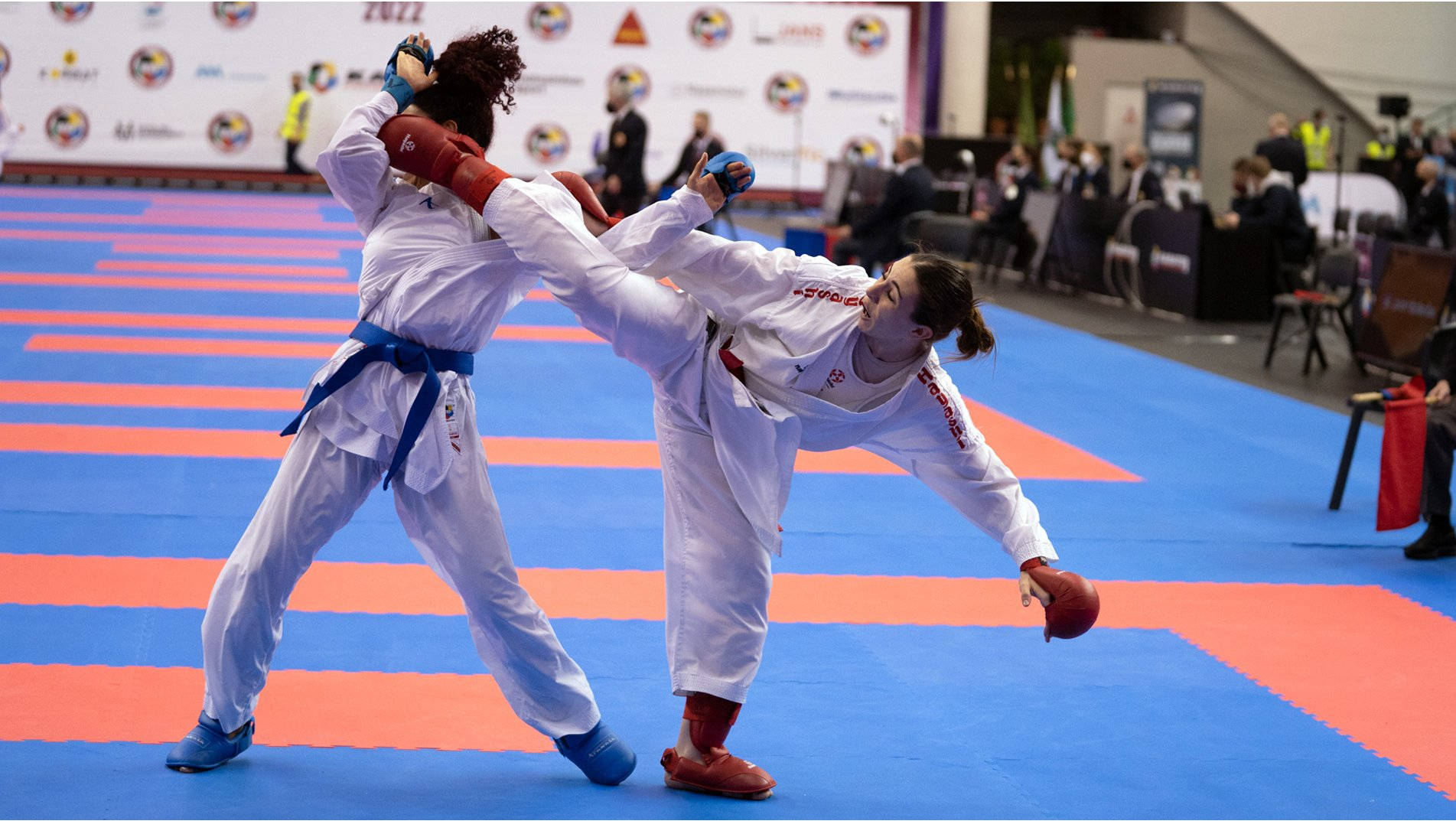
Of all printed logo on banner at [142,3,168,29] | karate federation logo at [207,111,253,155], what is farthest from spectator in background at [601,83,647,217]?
printed logo on banner at [142,3,168,29]

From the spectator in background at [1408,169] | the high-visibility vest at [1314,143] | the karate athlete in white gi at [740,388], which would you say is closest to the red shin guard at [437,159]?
the karate athlete in white gi at [740,388]

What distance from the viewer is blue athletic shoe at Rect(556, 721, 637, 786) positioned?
3.41 meters

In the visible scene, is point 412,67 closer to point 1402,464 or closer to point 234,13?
point 1402,464

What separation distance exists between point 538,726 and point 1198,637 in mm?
2567

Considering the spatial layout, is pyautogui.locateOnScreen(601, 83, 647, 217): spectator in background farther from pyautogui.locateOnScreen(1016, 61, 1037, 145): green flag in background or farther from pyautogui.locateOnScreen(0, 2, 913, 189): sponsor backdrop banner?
pyautogui.locateOnScreen(1016, 61, 1037, 145): green flag in background

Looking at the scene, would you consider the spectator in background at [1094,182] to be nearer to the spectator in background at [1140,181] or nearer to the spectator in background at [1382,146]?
the spectator in background at [1140,181]

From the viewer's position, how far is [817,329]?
323 cm

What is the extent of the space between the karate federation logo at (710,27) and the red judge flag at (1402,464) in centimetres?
1884

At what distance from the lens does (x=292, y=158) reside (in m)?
23.3

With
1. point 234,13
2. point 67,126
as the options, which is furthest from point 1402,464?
point 67,126

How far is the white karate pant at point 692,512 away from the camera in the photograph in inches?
122

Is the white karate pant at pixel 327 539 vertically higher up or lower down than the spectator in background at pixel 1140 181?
lower down

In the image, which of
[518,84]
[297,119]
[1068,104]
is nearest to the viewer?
[518,84]

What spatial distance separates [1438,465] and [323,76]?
19.9 metres
